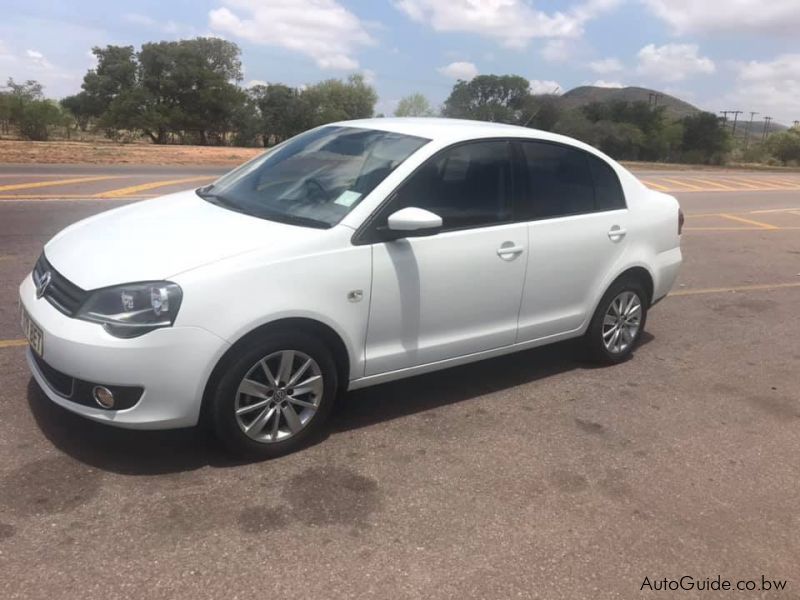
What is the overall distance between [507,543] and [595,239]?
246 centimetres

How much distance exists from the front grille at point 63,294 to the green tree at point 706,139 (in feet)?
236

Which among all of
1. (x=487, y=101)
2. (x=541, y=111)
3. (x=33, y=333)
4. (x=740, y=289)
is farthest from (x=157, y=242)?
(x=487, y=101)

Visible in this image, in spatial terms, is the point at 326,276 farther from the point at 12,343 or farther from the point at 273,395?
the point at 12,343

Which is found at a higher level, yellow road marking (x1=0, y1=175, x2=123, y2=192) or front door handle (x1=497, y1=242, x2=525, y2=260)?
front door handle (x1=497, y1=242, x2=525, y2=260)

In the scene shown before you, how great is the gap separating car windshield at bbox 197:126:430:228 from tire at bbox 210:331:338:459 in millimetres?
703

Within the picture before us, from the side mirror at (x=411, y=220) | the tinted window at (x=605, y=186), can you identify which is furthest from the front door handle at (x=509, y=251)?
the tinted window at (x=605, y=186)

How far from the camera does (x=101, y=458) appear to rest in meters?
3.47

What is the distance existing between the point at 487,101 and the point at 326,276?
12841 millimetres

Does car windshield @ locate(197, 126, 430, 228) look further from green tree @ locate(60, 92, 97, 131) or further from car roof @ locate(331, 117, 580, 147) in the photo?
green tree @ locate(60, 92, 97, 131)

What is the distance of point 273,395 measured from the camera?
138 inches

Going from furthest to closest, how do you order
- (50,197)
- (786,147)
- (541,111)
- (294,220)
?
1. (786,147)
2. (50,197)
3. (541,111)
4. (294,220)

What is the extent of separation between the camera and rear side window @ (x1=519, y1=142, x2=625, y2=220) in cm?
452

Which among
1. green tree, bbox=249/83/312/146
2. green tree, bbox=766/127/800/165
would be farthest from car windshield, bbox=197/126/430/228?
green tree, bbox=766/127/800/165

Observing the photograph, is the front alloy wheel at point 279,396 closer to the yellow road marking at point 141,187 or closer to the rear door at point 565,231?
the rear door at point 565,231
